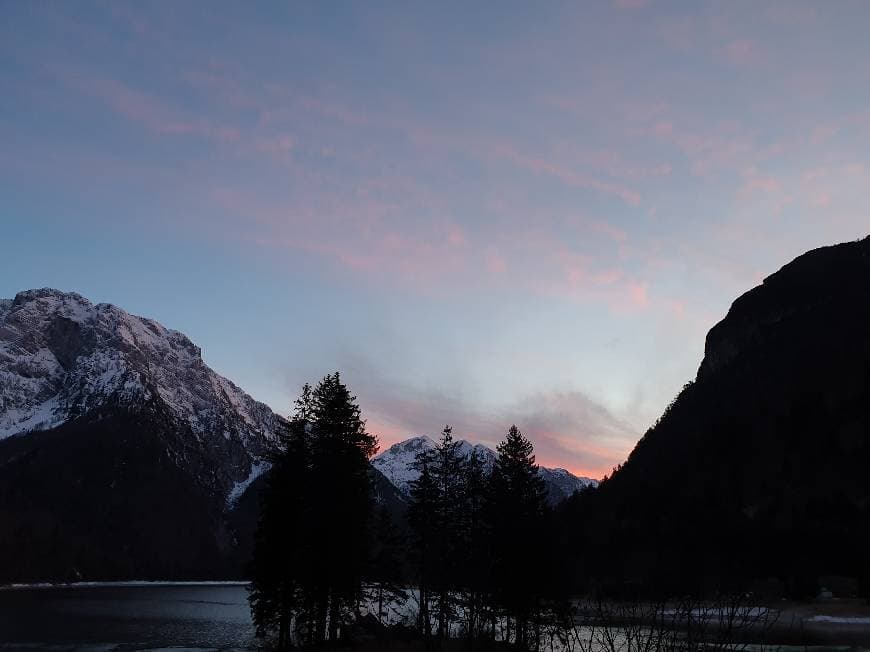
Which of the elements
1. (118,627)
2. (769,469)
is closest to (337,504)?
(118,627)

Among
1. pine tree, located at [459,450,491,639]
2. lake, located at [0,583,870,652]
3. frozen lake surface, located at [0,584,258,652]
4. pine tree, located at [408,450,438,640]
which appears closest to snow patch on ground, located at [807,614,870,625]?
lake, located at [0,583,870,652]

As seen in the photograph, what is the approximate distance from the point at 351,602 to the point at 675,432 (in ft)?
493

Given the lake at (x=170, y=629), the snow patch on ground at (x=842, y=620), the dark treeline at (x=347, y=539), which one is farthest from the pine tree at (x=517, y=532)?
the snow patch on ground at (x=842, y=620)

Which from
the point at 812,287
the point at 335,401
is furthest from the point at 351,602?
the point at 812,287

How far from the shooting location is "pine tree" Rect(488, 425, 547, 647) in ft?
161

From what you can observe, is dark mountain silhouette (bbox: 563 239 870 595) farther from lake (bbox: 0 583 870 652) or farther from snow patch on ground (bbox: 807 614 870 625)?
lake (bbox: 0 583 870 652)

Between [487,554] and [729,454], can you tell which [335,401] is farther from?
[729,454]

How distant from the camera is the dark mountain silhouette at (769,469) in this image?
350 feet

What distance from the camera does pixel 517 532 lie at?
50.3m

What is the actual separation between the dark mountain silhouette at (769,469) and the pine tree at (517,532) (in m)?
40.9

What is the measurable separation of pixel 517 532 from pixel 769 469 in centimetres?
10406

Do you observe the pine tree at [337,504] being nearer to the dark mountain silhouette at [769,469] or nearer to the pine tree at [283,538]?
the pine tree at [283,538]

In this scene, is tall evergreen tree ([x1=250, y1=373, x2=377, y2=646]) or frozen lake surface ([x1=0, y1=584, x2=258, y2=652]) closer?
tall evergreen tree ([x1=250, y1=373, x2=377, y2=646])

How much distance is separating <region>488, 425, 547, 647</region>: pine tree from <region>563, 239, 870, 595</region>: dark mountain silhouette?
134 ft
